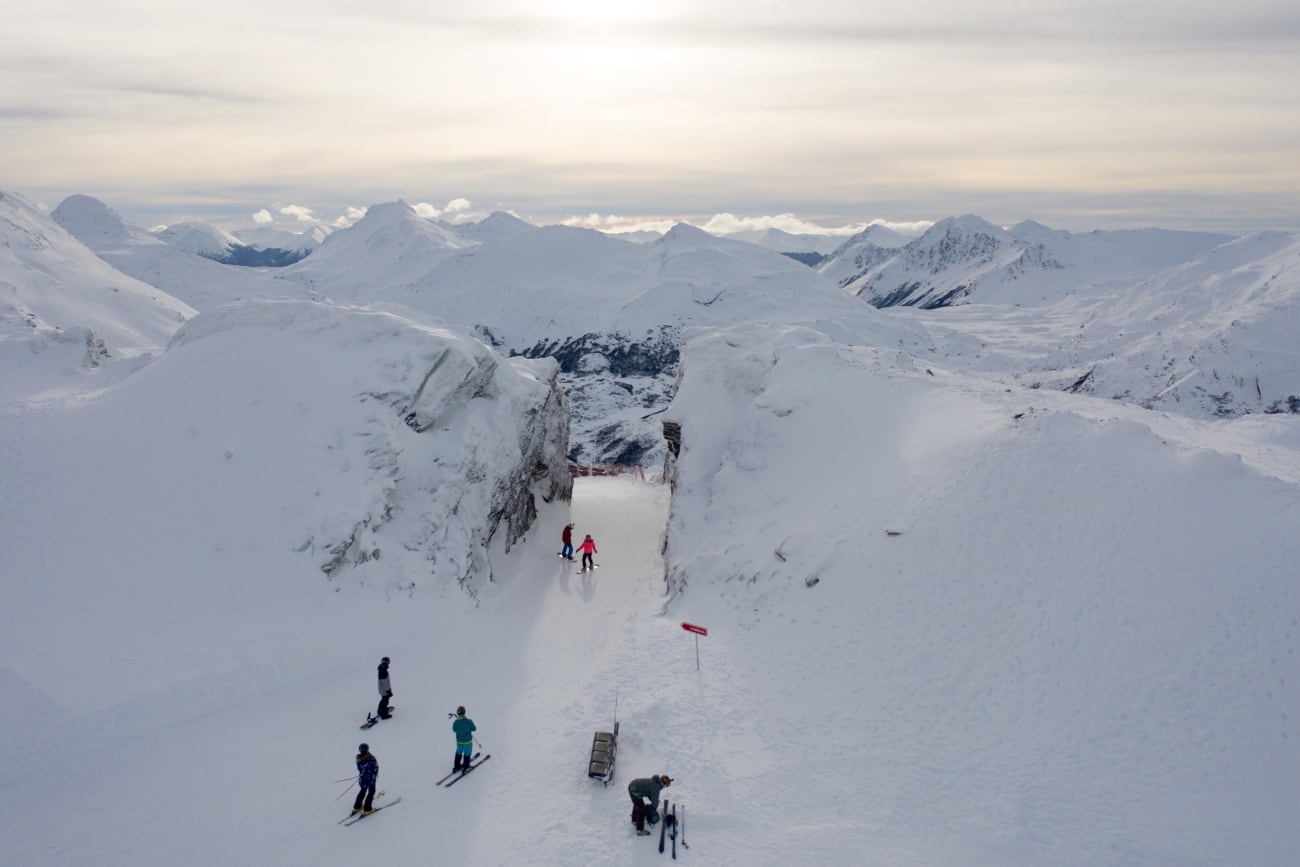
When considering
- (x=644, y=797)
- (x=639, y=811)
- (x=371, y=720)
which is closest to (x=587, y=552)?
(x=371, y=720)

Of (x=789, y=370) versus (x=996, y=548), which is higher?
(x=789, y=370)

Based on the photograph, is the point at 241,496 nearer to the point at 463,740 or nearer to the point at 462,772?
the point at 463,740

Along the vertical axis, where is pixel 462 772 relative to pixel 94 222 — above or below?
below

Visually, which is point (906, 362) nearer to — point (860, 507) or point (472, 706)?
point (860, 507)

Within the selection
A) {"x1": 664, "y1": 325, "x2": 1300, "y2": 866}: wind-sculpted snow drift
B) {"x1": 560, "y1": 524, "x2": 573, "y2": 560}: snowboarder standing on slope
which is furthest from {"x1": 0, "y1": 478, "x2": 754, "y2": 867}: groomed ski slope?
{"x1": 560, "y1": 524, "x2": 573, "y2": 560}: snowboarder standing on slope

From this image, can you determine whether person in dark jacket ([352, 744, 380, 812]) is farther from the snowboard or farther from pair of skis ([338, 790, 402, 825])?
the snowboard

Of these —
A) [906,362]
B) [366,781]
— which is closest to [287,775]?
[366,781]
